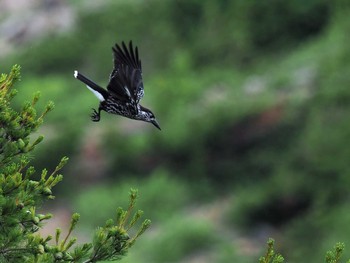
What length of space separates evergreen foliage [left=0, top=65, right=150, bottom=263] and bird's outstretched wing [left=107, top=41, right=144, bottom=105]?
2.84 ft

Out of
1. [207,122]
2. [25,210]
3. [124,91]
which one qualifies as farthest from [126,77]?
[207,122]

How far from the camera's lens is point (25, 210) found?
1160 cm

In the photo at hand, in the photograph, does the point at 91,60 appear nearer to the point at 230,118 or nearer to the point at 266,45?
the point at 266,45

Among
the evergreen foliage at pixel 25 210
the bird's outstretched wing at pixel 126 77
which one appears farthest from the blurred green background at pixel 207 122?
the evergreen foliage at pixel 25 210

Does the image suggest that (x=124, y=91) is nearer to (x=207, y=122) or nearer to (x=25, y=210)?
(x=25, y=210)

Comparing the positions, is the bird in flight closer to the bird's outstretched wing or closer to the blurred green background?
the bird's outstretched wing

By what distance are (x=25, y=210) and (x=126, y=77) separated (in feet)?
5.63

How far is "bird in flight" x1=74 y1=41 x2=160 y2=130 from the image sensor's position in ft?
39.3

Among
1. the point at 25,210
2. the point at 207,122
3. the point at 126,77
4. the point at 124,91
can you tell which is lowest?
the point at 25,210

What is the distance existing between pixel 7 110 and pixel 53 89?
146 feet

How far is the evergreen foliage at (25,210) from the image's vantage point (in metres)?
11.5

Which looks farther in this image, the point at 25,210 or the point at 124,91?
the point at 124,91

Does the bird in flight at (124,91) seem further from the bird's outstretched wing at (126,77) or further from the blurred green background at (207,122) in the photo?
the blurred green background at (207,122)

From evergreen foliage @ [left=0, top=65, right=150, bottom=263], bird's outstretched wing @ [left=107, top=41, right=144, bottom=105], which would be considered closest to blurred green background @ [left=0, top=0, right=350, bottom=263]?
bird's outstretched wing @ [left=107, top=41, right=144, bottom=105]
